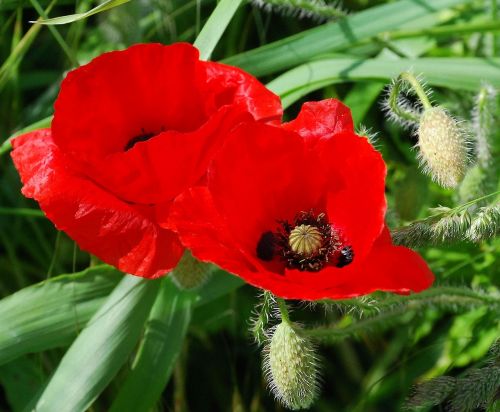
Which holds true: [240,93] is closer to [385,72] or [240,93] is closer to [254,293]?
[385,72]

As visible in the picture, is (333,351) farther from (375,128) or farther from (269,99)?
(269,99)

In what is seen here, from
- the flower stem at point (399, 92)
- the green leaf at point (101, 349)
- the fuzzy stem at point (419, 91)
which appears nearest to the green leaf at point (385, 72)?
the flower stem at point (399, 92)

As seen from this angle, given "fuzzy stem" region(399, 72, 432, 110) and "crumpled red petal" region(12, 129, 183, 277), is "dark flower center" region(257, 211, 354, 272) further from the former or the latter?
"fuzzy stem" region(399, 72, 432, 110)

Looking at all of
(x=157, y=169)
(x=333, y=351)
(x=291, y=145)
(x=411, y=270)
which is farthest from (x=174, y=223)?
(x=333, y=351)

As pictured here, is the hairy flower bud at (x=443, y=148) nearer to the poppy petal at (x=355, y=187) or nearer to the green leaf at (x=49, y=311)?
the poppy petal at (x=355, y=187)

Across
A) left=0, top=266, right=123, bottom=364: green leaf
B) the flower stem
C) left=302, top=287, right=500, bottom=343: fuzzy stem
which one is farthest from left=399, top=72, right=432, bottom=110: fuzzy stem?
left=0, top=266, right=123, bottom=364: green leaf

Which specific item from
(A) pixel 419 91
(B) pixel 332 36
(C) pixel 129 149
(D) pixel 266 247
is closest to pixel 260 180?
(D) pixel 266 247
